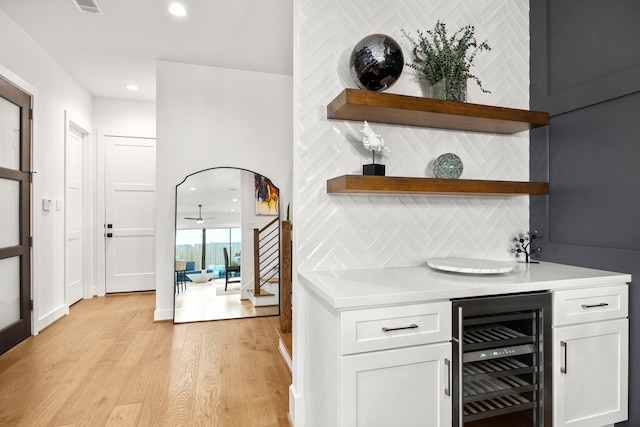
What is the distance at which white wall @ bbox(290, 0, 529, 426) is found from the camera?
1.83 metres

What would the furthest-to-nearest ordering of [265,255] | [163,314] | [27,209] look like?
1. [265,255]
2. [163,314]
3. [27,209]

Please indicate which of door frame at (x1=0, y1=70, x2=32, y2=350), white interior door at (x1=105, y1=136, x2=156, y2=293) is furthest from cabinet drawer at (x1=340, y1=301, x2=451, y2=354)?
white interior door at (x1=105, y1=136, x2=156, y2=293)

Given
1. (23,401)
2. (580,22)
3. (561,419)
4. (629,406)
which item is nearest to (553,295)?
(561,419)

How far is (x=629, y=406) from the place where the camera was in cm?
172

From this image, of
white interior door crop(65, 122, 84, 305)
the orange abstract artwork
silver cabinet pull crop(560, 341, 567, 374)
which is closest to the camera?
silver cabinet pull crop(560, 341, 567, 374)

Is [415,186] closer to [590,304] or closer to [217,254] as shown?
[590,304]

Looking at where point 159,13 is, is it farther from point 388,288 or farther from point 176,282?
point 388,288

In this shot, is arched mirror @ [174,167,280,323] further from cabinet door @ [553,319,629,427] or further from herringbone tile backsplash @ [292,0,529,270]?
cabinet door @ [553,319,629,427]

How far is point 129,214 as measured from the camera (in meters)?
4.96

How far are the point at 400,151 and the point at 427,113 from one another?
0.28 metres

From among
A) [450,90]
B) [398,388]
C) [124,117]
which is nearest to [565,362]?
[398,388]

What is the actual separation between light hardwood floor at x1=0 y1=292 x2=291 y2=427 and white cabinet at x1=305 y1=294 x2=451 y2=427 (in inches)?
30.8

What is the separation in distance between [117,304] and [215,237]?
5.93 ft

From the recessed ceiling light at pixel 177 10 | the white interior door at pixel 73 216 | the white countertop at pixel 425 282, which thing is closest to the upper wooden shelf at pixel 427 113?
the white countertop at pixel 425 282
